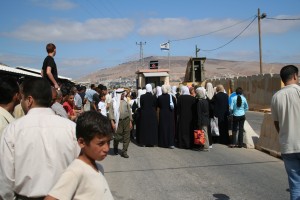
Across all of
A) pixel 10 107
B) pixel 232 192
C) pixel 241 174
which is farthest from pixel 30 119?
pixel 241 174

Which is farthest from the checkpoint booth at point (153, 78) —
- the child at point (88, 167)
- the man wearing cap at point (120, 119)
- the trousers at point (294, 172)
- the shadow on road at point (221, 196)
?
the child at point (88, 167)

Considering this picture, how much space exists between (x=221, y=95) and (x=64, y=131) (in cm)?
933

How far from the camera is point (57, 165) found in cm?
266

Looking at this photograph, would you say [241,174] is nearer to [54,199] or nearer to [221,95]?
[221,95]

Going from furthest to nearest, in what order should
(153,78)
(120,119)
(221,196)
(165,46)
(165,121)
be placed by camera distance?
1. (165,46)
2. (153,78)
3. (165,121)
4. (120,119)
5. (221,196)

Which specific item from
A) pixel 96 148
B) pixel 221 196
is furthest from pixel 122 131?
pixel 96 148

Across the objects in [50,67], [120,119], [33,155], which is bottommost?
[120,119]

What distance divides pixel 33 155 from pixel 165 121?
30.5 ft

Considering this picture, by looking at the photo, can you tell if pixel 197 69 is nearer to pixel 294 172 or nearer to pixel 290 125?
pixel 290 125

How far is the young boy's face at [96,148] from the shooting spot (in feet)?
7.75

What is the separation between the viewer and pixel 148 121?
1189cm

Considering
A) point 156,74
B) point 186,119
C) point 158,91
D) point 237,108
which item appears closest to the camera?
point 237,108

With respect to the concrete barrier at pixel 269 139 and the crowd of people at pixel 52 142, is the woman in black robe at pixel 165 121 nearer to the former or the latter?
the concrete barrier at pixel 269 139

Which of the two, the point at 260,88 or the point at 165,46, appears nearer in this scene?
Answer: the point at 260,88
